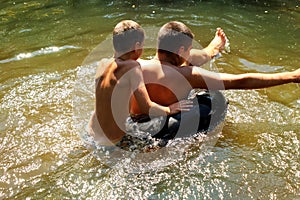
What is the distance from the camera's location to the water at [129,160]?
10.3 ft

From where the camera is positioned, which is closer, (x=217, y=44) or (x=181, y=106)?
(x=181, y=106)

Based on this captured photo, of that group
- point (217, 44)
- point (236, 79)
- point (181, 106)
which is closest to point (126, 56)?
point (181, 106)

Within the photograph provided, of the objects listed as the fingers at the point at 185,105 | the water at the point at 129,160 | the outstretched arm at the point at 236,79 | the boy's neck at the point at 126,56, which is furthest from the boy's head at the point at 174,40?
the water at the point at 129,160

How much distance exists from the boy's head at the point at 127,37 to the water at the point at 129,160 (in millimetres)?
1023

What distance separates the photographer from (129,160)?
11.2 feet

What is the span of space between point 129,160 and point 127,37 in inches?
43.8

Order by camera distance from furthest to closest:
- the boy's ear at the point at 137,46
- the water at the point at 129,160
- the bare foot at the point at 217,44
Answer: the bare foot at the point at 217,44, the boy's ear at the point at 137,46, the water at the point at 129,160

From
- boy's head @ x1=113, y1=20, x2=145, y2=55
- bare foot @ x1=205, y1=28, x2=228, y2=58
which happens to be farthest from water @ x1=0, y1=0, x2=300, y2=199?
boy's head @ x1=113, y1=20, x2=145, y2=55

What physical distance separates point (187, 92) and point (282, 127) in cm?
114

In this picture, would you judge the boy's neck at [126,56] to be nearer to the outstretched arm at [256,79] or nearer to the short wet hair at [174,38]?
the short wet hair at [174,38]

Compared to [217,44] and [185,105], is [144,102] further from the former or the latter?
[217,44]

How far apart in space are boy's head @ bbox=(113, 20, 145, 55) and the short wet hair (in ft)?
0.87

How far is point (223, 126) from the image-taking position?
155 inches

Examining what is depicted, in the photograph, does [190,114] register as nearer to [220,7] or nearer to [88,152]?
[88,152]
